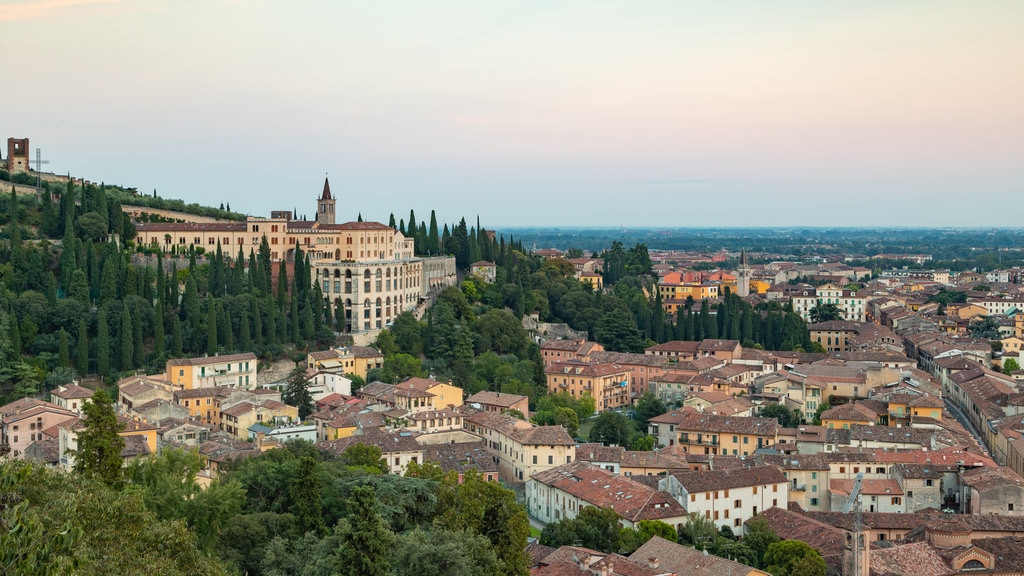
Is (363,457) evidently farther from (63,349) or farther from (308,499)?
(63,349)

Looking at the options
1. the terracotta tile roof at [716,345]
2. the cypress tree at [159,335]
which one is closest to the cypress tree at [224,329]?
the cypress tree at [159,335]

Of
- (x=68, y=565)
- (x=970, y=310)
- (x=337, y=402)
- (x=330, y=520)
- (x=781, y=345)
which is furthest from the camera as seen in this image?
(x=970, y=310)

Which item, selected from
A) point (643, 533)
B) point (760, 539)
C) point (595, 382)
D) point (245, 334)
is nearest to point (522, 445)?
point (643, 533)

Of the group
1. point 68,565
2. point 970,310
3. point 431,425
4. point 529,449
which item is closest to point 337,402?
point 431,425

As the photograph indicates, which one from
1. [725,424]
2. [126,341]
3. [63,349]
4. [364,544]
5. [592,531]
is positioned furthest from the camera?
[126,341]

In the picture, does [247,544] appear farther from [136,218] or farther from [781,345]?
[781,345]

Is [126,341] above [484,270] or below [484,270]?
below

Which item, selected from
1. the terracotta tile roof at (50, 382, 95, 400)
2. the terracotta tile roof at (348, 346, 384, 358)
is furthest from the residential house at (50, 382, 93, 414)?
the terracotta tile roof at (348, 346, 384, 358)
